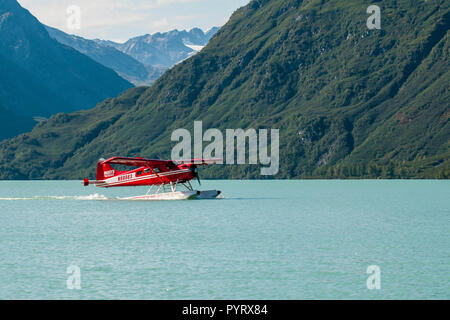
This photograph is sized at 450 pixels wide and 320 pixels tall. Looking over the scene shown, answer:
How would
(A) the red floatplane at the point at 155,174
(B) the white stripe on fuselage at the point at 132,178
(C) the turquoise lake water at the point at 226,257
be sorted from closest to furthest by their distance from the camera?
(C) the turquoise lake water at the point at 226,257, (A) the red floatplane at the point at 155,174, (B) the white stripe on fuselage at the point at 132,178

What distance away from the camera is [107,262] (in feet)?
152

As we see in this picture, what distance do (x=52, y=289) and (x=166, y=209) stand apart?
212 feet

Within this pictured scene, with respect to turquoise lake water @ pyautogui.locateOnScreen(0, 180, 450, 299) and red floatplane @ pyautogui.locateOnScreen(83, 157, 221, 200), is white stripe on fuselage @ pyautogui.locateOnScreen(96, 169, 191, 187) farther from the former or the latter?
turquoise lake water @ pyautogui.locateOnScreen(0, 180, 450, 299)

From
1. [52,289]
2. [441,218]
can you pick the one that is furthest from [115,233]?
[441,218]

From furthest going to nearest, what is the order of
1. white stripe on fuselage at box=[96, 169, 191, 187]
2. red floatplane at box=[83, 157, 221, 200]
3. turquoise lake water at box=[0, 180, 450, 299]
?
1. white stripe on fuselage at box=[96, 169, 191, 187]
2. red floatplane at box=[83, 157, 221, 200]
3. turquoise lake water at box=[0, 180, 450, 299]

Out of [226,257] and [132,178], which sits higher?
[132,178]

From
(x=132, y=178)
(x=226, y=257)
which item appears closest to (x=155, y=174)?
(x=132, y=178)

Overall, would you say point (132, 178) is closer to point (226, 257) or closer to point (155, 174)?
point (155, 174)

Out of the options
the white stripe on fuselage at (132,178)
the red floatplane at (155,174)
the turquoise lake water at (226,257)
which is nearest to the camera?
the turquoise lake water at (226,257)

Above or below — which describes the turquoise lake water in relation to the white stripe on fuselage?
below

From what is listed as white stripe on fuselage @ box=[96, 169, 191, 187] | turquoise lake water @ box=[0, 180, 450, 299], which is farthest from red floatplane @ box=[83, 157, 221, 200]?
turquoise lake water @ box=[0, 180, 450, 299]

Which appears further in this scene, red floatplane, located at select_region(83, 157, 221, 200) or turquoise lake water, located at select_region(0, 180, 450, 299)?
red floatplane, located at select_region(83, 157, 221, 200)

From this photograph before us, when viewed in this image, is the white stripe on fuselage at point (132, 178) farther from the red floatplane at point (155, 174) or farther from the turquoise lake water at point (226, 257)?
the turquoise lake water at point (226, 257)

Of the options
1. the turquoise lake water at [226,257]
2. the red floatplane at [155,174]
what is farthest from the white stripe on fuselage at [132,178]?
the turquoise lake water at [226,257]
